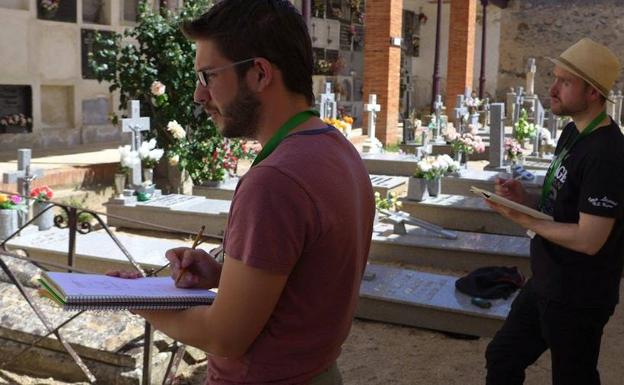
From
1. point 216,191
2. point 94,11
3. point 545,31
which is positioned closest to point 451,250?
point 216,191

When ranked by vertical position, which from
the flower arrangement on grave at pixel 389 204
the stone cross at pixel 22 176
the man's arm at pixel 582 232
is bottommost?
the flower arrangement on grave at pixel 389 204

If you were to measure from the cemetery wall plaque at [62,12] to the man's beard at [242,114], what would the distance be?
29.0ft

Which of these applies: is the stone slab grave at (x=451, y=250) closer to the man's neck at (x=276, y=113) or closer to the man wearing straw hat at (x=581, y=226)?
the man wearing straw hat at (x=581, y=226)

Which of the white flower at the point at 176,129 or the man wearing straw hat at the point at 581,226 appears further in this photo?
the white flower at the point at 176,129

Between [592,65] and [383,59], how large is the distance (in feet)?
35.8

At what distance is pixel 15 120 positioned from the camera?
898 centimetres

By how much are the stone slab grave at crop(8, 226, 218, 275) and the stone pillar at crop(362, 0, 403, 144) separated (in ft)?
25.3

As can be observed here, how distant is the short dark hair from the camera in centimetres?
123

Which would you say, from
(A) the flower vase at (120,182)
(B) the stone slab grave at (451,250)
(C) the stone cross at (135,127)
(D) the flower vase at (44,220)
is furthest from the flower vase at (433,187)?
(D) the flower vase at (44,220)

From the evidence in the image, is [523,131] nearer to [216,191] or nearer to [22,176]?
[216,191]

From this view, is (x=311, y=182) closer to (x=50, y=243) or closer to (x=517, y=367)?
(x=517, y=367)

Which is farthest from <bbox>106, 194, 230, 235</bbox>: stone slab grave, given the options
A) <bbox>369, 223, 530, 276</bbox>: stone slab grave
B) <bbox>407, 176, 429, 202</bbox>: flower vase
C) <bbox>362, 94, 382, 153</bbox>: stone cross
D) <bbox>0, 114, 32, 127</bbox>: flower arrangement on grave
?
<bbox>362, 94, 382, 153</bbox>: stone cross

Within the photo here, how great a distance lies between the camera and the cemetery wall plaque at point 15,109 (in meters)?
8.90

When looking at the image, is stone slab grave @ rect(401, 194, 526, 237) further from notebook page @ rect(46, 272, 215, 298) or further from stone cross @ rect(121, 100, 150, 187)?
notebook page @ rect(46, 272, 215, 298)
